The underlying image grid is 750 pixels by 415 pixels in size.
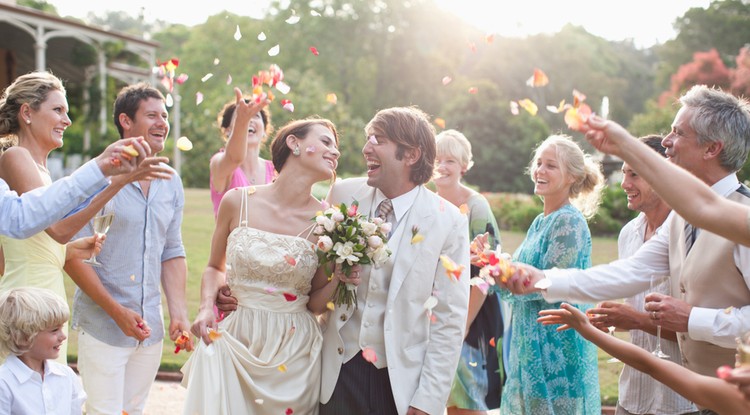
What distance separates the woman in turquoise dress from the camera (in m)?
4.85

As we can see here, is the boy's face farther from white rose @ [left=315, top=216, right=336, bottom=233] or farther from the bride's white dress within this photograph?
white rose @ [left=315, top=216, right=336, bottom=233]

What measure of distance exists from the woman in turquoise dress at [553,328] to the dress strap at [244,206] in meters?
1.95

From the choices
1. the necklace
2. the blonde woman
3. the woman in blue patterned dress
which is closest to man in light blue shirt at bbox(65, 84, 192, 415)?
the blonde woman

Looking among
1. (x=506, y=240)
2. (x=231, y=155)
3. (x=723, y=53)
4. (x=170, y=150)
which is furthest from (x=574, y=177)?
(x=723, y=53)

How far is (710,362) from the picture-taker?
3473mm

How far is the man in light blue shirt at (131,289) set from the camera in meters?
4.59

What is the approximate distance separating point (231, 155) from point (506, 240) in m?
12.8

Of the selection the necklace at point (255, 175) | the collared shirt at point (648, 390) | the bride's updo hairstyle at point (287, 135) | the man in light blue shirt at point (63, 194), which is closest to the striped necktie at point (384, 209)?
the bride's updo hairstyle at point (287, 135)

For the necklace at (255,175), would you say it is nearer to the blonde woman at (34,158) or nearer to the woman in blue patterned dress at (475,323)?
the woman in blue patterned dress at (475,323)

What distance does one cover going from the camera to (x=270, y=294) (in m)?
4.05

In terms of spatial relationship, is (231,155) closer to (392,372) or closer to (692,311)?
(392,372)

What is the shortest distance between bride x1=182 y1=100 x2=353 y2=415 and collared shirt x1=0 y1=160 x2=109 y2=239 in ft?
2.80

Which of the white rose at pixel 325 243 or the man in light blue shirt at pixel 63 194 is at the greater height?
the man in light blue shirt at pixel 63 194

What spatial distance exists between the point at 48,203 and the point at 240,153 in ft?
6.88
